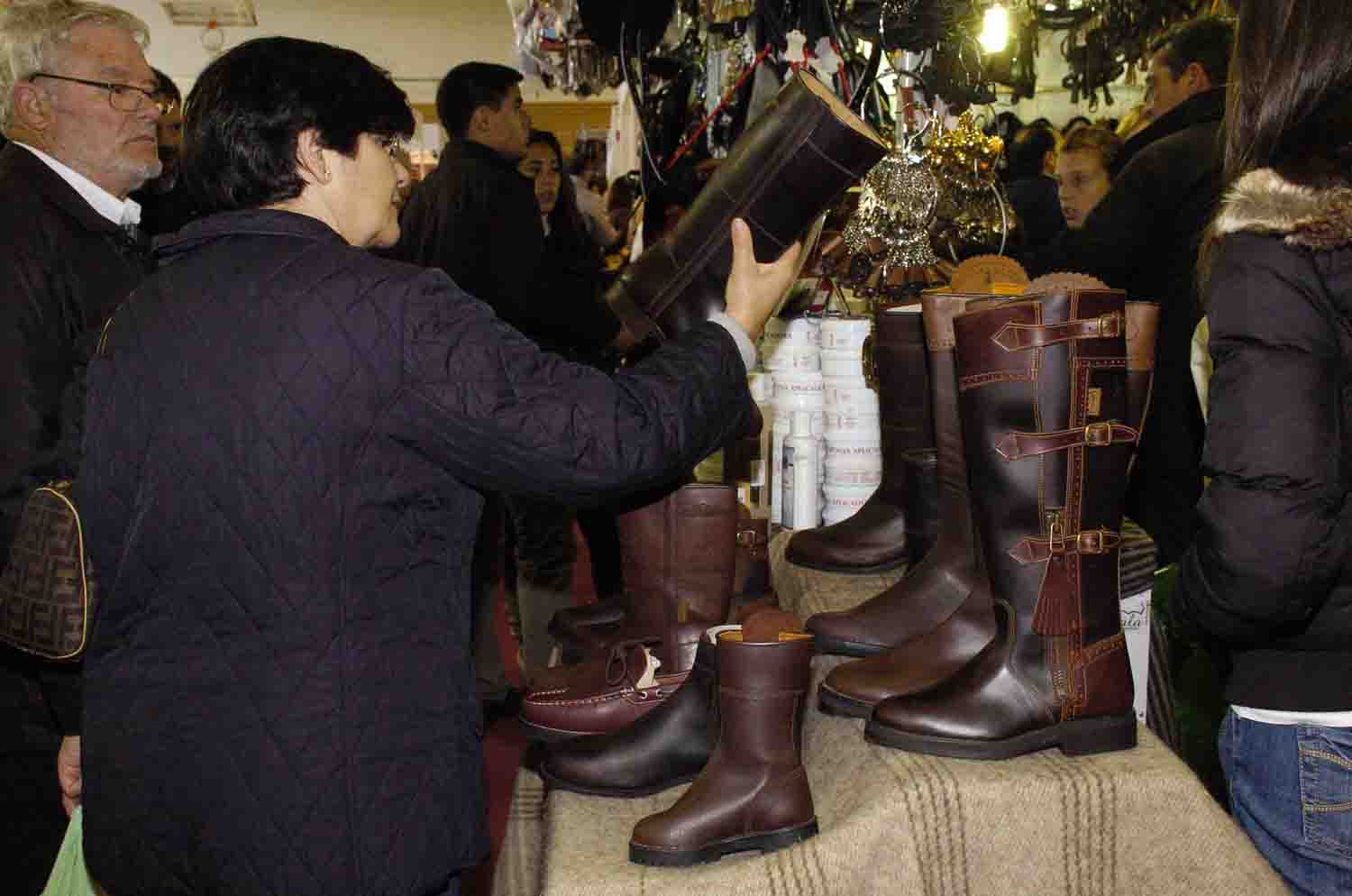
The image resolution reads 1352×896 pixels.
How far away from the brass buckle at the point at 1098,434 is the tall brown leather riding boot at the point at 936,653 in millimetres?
209

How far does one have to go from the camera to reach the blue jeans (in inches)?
58.6

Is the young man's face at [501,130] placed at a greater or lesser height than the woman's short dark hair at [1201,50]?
lesser

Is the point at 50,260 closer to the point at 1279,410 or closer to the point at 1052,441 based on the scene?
the point at 1052,441

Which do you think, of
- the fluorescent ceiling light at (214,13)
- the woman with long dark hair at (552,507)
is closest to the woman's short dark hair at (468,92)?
the woman with long dark hair at (552,507)

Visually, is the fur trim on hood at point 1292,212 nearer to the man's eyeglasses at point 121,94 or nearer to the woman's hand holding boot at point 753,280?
the woman's hand holding boot at point 753,280

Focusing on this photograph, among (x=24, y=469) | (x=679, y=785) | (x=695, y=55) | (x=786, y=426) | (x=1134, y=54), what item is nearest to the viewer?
(x=679, y=785)

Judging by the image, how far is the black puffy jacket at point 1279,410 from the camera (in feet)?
4.43

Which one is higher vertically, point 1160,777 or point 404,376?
point 404,376

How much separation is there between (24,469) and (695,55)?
6.57 ft

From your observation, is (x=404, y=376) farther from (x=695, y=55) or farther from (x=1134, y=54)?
(x=1134, y=54)

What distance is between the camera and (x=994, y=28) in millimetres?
3229

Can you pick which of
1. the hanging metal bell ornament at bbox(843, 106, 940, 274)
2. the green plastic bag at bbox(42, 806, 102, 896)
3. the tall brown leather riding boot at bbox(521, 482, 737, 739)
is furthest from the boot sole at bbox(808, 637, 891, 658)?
the green plastic bag at bbox(42, 806, 102, 896)

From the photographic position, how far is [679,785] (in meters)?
1.64

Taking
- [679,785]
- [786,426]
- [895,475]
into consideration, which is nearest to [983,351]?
[679,785]
